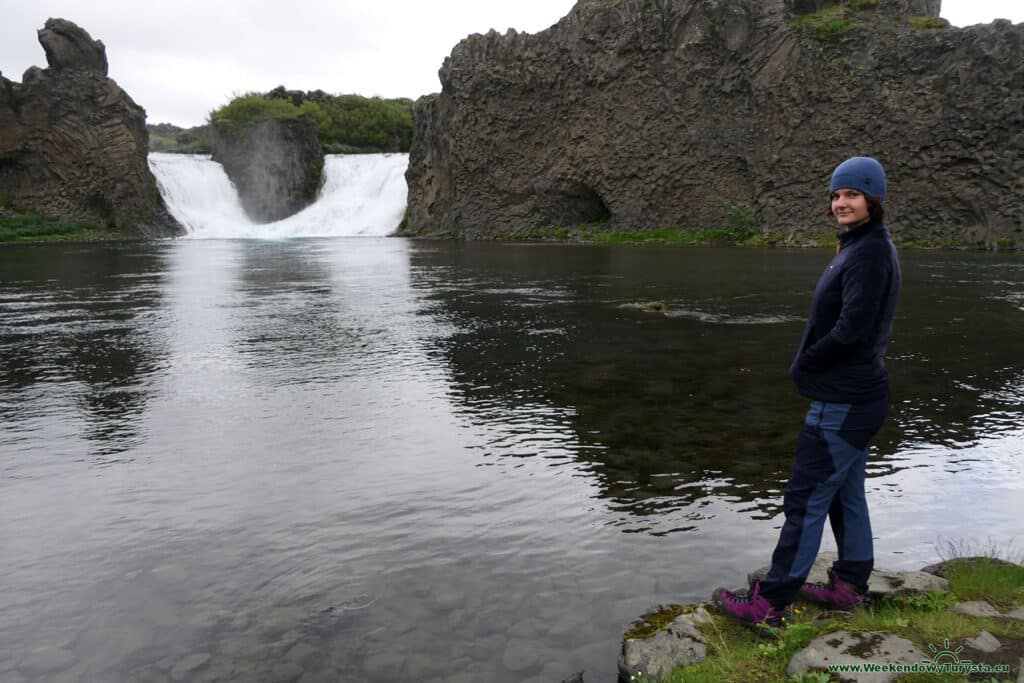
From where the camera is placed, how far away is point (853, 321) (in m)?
4.68

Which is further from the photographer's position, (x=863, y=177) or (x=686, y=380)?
(x=686, y=380)

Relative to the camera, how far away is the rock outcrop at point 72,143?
73062 mm

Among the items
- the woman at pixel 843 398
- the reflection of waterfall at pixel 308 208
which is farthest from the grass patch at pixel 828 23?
the woman at pixel 843 398

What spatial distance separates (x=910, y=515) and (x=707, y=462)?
2217 millimetres

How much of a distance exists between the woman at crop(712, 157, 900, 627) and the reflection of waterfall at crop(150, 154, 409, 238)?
7981 centimetres

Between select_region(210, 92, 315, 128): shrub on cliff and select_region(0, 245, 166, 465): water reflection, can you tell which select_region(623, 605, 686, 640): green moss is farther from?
select_region(210, 92, 315, 128): shrub on cliff

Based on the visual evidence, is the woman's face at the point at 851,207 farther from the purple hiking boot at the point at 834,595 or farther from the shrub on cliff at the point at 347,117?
the shrub on cliff at the point at 347,117

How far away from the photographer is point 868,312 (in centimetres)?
466

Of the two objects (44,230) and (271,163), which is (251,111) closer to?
(271,163)

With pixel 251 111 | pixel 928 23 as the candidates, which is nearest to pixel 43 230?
pixel 251 111

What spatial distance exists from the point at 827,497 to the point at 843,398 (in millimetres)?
661

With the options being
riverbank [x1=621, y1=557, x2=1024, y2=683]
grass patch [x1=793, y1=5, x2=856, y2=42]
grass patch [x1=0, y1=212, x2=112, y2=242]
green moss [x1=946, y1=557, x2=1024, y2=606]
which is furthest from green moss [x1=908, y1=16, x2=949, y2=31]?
grass patch [x1=0, y1=212, x2=112, y2=242]

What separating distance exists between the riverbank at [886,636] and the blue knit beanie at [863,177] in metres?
2.66

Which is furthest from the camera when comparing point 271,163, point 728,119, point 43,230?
point 271,163
